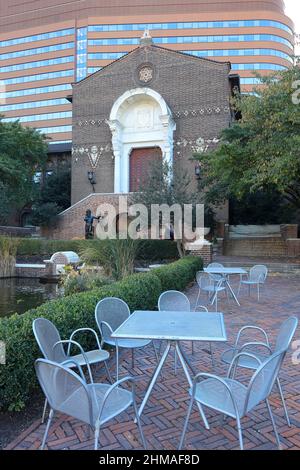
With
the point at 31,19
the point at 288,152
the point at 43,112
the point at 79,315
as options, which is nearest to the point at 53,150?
the point at 288,152

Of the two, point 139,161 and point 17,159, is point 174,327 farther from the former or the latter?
point 139,161

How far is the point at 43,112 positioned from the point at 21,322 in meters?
72.2

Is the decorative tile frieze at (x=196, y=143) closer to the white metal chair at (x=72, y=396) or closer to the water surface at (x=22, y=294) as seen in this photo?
the water surface at (x=22, y=294)

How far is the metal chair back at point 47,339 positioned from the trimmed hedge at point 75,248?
11.0 metres

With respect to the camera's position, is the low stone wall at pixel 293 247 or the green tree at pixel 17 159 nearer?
the low stone wall at pixel 293 247

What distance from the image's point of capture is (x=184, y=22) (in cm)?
6456

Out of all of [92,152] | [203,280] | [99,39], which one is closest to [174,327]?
[203,280]

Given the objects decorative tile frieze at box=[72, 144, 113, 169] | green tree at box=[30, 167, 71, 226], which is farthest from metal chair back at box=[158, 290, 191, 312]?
green tree at box=[30, 167, 71, 226]

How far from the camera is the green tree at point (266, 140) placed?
998 cm

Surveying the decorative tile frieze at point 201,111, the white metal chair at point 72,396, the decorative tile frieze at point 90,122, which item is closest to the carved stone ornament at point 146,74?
the decorative tile frieze at point 201,111

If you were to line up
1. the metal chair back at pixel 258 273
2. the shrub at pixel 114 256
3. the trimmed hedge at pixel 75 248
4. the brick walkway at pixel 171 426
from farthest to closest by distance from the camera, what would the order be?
the trimmed hedge at pixel 75 248 < the shrub at pixel 114 256 < the metal chair back at pixel 258 273 < the brick walkway at pixel 171 426

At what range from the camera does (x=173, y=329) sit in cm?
Result: 312

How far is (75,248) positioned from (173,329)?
486 inches

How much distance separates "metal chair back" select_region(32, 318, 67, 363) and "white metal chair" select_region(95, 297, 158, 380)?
68 centimetres
